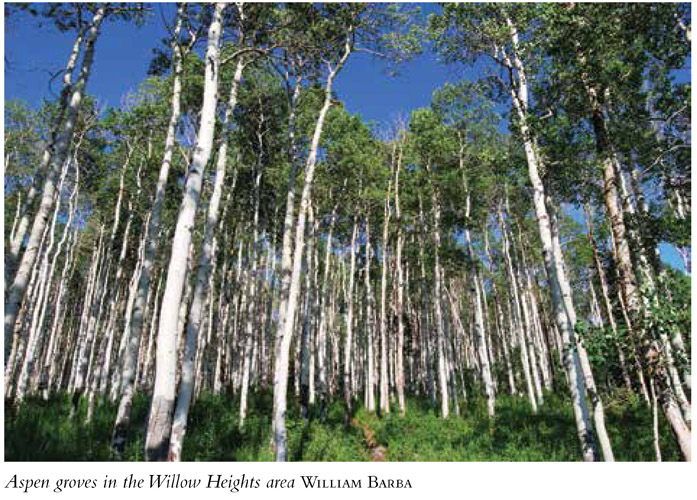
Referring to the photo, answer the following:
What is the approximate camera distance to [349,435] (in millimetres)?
11789

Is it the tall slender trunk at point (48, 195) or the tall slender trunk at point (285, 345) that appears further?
the tall slender trunk at point (285, 345)

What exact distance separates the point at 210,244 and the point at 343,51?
21.7 ft

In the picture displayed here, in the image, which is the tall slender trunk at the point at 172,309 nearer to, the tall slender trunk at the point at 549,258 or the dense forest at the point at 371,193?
the dense forest at the point at 371,193

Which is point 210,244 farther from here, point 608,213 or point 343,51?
point 608,213

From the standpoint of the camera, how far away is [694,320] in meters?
5.43

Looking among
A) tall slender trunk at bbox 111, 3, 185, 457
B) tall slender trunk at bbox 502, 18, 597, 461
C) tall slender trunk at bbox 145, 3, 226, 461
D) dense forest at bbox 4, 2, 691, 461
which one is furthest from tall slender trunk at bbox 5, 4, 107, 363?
tall slender trunk at bbox 502, 18, 597, 461

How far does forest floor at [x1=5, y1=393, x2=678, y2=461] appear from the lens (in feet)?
26.6

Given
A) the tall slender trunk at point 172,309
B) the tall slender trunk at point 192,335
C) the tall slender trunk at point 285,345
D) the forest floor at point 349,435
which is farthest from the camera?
the forest floor at point 349,435

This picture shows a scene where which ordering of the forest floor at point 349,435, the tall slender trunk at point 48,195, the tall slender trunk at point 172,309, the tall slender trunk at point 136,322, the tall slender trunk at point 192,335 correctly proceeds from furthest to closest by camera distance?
1. the forest floor at point 349,435
2. the tall slender trunk at point 136,322
3. the tall slender trunk at point 192,335
4. the tall slender trunk at point 48,195
5. the tall slender trunk at point 172,309

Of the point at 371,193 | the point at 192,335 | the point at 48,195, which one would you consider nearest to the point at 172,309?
the point at 192,335

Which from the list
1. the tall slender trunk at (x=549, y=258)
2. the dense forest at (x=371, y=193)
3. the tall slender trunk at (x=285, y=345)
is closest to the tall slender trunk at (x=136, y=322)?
the dense forest at (x=371, y=193)

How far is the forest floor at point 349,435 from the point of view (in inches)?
320

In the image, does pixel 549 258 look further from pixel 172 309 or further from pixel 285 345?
pixel 172 309

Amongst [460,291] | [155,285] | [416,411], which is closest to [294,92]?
[416,411]
